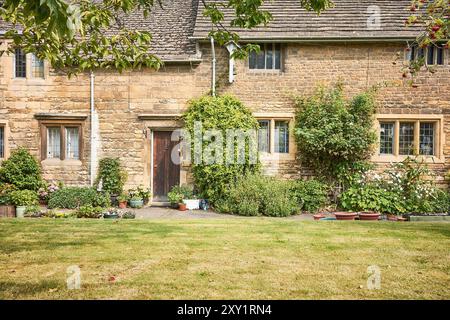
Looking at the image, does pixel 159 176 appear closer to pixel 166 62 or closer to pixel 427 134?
pixel 166 62

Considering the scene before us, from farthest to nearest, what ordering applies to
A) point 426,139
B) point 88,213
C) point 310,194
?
1. point 426,139
2. point 310,194
3. point 88,213

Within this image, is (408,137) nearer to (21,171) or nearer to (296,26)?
(296,26)

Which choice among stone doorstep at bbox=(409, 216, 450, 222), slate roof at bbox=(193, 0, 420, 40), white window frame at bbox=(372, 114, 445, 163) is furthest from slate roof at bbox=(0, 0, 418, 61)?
stone doorstep at bbox=(409, 216, 450, 222)

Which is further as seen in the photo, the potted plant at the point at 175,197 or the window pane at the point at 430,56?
the window pane at the point at 430,56

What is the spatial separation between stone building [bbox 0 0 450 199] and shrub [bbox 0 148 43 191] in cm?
45

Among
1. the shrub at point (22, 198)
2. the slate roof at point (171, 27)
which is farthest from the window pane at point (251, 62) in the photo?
the shrub at point (22, 198)

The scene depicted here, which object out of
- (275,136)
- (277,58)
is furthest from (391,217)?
(277,58)

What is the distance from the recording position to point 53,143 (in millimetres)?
14578

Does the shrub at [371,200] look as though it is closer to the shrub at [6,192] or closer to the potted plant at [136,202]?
the potted plant at [136,202]

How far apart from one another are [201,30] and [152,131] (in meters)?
3.89

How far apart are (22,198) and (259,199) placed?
729cm

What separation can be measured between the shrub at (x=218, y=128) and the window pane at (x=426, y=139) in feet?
18.7

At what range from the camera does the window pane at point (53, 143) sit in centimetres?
1453

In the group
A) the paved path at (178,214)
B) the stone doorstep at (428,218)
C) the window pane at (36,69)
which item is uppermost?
the window pane at (36,69)
